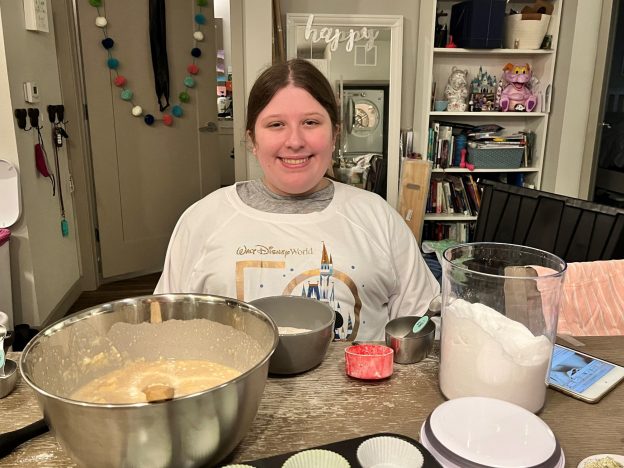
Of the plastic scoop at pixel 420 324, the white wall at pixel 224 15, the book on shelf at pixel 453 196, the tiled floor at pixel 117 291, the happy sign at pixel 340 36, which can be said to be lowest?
the tiled floor at pixel 117 291

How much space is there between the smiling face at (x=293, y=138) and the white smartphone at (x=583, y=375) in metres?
0.73

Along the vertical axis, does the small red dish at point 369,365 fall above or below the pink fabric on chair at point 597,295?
above

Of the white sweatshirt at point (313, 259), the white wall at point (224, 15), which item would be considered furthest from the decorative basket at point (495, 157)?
the white wall at point (224, 15)

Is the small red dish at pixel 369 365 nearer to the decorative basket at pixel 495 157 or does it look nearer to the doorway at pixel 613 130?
the decorative basket at pixel 495 157

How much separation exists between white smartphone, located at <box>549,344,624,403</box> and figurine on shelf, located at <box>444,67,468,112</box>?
276cm

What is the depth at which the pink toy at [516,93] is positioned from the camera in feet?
11.5

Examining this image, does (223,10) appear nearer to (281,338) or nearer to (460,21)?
(460,21)

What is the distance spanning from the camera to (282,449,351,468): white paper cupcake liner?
635 mm

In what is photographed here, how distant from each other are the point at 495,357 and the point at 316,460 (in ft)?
0.96

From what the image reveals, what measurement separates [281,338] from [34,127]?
8.17ft

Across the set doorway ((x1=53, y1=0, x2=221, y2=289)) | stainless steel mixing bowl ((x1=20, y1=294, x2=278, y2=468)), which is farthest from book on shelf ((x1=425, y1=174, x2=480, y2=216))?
stainless steel mixing bowl ((x1=20, y1=294, x2=278, y2=468))

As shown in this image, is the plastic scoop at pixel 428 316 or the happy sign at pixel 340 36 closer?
the plastic scoop at pixel 428 316

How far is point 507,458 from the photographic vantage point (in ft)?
2.01

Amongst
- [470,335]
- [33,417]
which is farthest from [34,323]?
[470,335]
